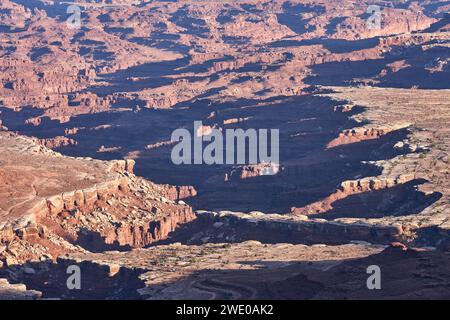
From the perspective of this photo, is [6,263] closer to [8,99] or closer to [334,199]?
[334,199]

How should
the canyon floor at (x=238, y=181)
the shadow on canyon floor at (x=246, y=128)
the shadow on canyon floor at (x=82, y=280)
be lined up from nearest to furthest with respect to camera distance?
the canyon floor at (x=238, y=181)
the shadow on canyon floor at (x=82, y=280)
the shadow on canyon floor at (x=246, y=128)

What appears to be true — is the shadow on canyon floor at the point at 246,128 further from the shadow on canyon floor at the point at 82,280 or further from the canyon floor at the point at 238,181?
the shadow on canyon floor at the point at 82,280

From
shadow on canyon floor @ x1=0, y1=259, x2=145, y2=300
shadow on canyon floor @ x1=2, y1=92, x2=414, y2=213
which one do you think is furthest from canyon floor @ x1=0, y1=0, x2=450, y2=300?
shadow on canyon floor @ x1=2, y1=92, x2=414, y2=213

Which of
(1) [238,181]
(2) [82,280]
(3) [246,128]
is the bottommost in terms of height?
(1) [238,181]

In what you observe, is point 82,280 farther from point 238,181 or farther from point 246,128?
point 246,128

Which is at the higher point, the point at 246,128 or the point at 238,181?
the point at 246,128

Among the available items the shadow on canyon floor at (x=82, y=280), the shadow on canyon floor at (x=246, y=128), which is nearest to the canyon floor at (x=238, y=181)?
the shadow on canyon floor at (x=82, y=280)

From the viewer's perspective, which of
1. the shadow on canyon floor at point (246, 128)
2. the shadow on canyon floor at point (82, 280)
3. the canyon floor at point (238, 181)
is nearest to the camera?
the canyon floor at point (238, 181)

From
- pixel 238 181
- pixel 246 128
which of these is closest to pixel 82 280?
pixel 238 181
